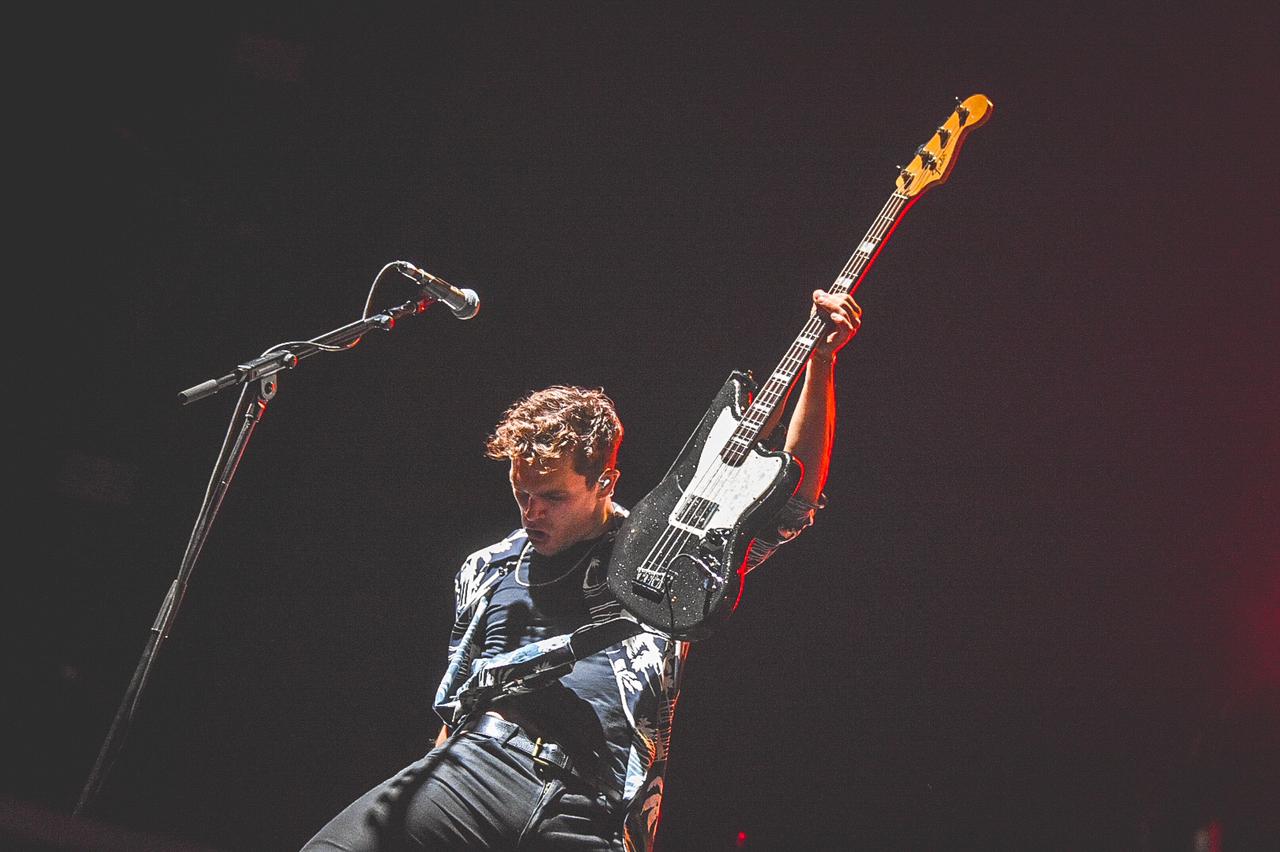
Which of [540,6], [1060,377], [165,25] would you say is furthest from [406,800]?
[165,25]

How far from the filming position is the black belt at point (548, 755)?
217 centimetres

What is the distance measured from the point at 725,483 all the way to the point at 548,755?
697 mm

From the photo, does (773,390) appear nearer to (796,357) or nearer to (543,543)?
(796,357)

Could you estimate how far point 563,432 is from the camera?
2.56 metres

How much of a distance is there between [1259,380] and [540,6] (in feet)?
9.44

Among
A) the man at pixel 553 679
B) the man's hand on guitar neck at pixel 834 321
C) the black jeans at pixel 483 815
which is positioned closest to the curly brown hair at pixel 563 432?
the man at pixel 553 679

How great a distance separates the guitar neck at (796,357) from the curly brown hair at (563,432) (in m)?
0.40

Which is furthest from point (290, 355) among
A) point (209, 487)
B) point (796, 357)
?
point (796, 357)

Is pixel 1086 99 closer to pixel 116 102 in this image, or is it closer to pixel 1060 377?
pixel 1060 377

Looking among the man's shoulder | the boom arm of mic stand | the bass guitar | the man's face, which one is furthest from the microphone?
the bass guitar

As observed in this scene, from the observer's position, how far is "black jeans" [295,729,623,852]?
2111mm

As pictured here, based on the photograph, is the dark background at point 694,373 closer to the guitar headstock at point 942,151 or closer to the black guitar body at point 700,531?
the guitar headstock at point 942,151

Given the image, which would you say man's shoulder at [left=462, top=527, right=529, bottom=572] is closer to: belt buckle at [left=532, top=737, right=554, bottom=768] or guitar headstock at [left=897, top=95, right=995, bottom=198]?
belt buckle at [left=532, top=737, right=554, bottom=768]

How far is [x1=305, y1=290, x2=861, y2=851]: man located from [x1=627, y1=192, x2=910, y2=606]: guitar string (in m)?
0.04
